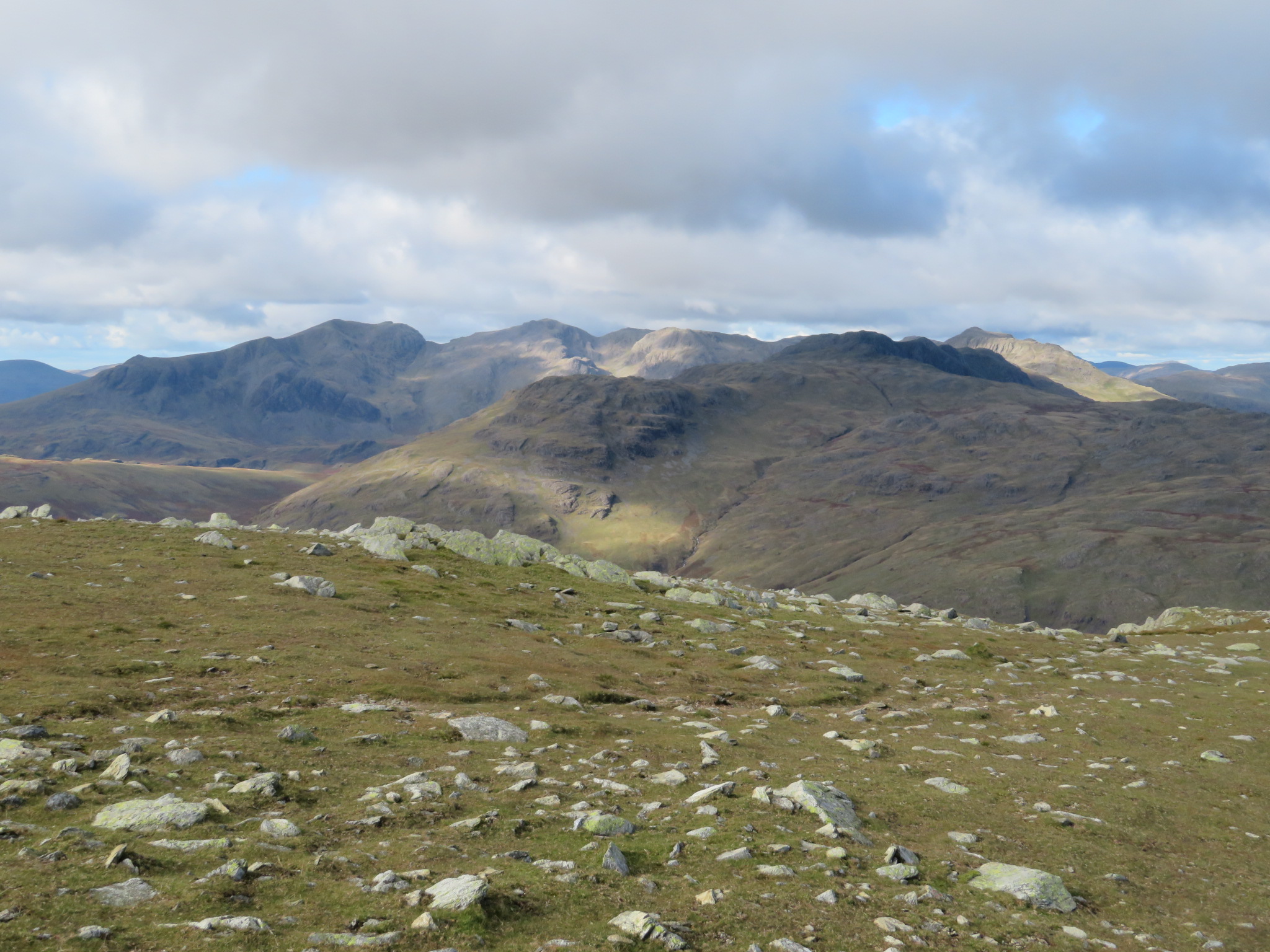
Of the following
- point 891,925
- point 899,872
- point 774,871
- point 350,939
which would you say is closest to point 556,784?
point 774,871

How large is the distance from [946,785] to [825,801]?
17.1 ft

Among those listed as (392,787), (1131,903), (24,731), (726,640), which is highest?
(24,731)

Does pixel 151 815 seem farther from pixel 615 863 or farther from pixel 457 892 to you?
pixel 615 863

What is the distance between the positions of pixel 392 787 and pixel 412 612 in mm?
22929

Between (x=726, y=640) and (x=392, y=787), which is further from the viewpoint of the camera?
(x=726, y=640)

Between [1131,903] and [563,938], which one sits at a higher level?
[563,938]

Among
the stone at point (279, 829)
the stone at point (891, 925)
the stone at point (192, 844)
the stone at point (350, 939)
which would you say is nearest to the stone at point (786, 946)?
the stone at point (891, 925)

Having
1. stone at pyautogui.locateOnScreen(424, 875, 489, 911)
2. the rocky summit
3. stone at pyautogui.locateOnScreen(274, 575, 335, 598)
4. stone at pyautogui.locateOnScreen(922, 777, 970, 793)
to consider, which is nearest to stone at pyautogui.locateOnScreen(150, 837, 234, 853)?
the rocky summit

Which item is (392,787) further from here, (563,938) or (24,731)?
(24,731)

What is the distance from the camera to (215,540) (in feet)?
Answer: 156

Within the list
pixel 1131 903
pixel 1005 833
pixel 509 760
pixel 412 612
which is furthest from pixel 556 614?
pixel 1131 903

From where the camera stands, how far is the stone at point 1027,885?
1337 centimetres

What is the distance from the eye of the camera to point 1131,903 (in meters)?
14.0

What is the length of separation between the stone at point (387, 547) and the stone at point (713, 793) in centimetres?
3735
